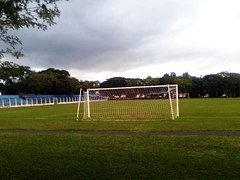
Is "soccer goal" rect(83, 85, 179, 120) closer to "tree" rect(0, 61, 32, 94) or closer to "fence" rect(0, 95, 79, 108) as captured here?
"tree" rect(0, 61, 32, 94)

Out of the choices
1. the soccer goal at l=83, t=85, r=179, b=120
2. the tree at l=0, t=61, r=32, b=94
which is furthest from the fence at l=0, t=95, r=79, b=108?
the tree at l=0, t=61, r=32, b=94

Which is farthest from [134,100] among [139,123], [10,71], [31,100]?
[31,100]

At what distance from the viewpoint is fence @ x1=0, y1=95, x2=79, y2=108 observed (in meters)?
79.2

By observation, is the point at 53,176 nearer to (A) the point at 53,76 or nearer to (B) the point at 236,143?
(B) the point at 236,143

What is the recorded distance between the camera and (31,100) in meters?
92.3

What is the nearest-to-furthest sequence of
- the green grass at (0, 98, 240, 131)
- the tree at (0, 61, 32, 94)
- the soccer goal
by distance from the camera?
1. the tree at (0, 61, 32, 94)
2. the green grass at (0, 98, 240, 131)
3. the soccer goal

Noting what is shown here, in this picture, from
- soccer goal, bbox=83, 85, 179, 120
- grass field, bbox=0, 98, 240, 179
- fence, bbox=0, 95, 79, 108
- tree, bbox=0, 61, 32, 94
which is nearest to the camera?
tree, bbox=0, 61, 32, 94

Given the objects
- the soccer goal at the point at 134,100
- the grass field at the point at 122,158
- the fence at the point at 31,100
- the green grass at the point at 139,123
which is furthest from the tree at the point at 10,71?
the fence at the point at 31,100

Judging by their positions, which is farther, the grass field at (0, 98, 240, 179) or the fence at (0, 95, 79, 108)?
the fence at (0, 95, 79, 108)

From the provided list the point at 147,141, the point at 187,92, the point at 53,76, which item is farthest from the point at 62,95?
the point at 147,141

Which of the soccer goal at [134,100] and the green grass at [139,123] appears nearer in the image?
the green grass at [139,123]

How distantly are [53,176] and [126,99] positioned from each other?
23949 mm

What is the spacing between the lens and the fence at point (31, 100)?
7925cm

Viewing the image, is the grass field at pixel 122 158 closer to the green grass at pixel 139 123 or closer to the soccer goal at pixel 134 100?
the green grass at pixel 139 123
